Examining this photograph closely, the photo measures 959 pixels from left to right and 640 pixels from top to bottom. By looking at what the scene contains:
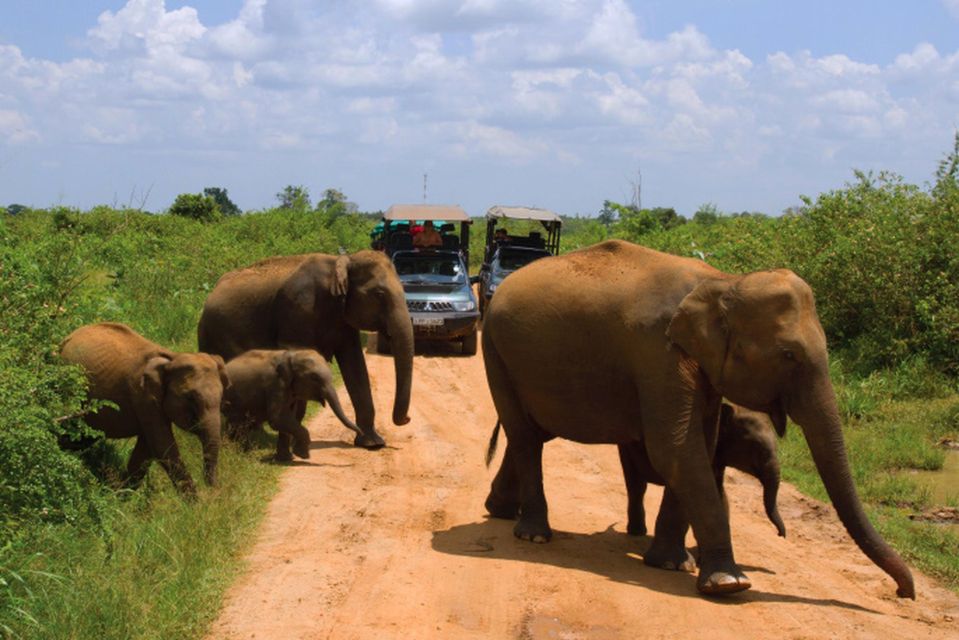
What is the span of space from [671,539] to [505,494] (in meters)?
1.94

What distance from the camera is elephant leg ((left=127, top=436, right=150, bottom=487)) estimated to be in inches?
416

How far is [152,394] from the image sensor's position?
985 centimetres

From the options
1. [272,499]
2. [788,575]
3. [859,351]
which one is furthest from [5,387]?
[859,351]

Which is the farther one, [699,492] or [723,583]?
[699,492]

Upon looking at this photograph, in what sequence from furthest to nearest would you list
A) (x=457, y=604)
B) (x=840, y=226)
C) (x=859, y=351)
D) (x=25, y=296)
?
1. (x=840, y=226)
2. (x=859, y=351)
3. (x=25, y=296)
4. (x=457, y=604)

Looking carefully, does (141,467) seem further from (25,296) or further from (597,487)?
(597,487)

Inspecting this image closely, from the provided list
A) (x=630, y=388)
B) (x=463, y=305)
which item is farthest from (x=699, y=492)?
(x=463, y=305)

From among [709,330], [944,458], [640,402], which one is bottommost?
[944,458]

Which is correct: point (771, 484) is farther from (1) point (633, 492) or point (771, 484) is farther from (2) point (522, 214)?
(2) point (522, 214)

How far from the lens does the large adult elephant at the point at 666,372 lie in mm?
7148

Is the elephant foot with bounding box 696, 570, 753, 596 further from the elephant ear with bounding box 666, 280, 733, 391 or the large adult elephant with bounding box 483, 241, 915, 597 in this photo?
the elephant ear with bounding box 666, 280, 733, 391

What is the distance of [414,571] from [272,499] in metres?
2.59

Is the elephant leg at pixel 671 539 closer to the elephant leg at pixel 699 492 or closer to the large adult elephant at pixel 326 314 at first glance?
the elephant leg at pixel 699 492

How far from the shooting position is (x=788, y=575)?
27.0 feet
